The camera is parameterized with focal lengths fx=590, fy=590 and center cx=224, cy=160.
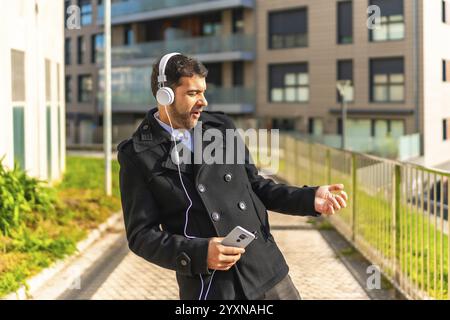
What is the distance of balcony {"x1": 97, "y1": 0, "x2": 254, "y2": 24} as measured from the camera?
28.5 m

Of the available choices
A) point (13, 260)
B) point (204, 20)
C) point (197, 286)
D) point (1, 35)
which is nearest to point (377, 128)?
point (204, 20)

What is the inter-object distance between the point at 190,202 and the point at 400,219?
4.20m

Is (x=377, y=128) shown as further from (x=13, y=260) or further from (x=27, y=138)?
(x=13, y=260)

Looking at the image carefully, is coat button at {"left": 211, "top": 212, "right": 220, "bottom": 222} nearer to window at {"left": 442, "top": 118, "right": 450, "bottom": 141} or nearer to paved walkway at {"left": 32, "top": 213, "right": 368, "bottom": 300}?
window at {"left": 442, "top": 118, "right": 450, "bottom": 141}

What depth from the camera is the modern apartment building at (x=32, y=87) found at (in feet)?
28.5

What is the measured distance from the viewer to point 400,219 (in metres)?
5.81

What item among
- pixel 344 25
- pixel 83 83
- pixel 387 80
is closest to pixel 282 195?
pixel 344 25

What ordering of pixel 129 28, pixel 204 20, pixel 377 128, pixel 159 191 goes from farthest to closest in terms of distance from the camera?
pixel 129 28 < pixel 204 20 < pixel 377 128 < pixel 159 191

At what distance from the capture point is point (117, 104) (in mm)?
31625

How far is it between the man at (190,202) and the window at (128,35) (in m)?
31.1

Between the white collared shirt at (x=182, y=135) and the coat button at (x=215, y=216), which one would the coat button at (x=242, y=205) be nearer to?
the coat button at (x=215, y=216)

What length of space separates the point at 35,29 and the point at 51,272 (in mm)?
5567

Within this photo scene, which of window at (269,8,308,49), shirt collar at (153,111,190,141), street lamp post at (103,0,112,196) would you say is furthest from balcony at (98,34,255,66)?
shirt collar at (153,111,190,141)

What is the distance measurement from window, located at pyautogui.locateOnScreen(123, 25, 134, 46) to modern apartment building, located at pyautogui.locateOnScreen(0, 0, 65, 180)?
763 inches
